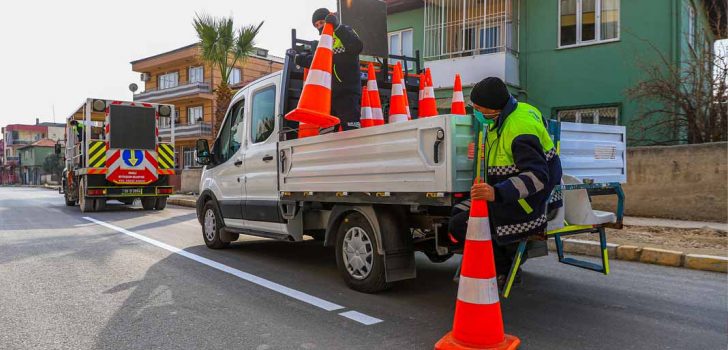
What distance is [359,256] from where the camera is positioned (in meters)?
4.89

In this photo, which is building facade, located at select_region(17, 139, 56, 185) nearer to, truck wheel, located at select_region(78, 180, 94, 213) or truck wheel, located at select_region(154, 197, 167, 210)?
truck wheel, located at select_region(78, 180, 94, 213)

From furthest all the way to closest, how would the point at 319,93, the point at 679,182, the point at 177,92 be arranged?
the point at 177,92, the point at 679,182, the point at 319,93

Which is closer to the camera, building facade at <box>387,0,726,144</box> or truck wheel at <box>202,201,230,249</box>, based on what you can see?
truck wheel at <box>202,201,230,249</box>

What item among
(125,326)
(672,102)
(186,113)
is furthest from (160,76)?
(125,326)

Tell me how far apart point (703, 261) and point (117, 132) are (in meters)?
14.1

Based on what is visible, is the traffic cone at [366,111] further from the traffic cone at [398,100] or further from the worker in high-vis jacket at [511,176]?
the worker in high-vis jacket at [511,176]

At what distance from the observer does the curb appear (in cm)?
619

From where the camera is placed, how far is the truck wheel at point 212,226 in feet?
24.5

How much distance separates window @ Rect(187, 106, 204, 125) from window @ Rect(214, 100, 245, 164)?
30528 millimetres

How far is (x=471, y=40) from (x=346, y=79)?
1055 cm

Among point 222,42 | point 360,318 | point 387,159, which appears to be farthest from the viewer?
point 222,42

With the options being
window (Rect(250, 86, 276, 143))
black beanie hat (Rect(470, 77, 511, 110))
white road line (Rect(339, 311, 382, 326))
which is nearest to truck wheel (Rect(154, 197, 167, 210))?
window (Rect(250, 86, 276, 143))

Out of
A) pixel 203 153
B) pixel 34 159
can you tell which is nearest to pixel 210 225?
pixel 203 153

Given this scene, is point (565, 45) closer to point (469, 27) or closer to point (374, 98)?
point (469, 27)
